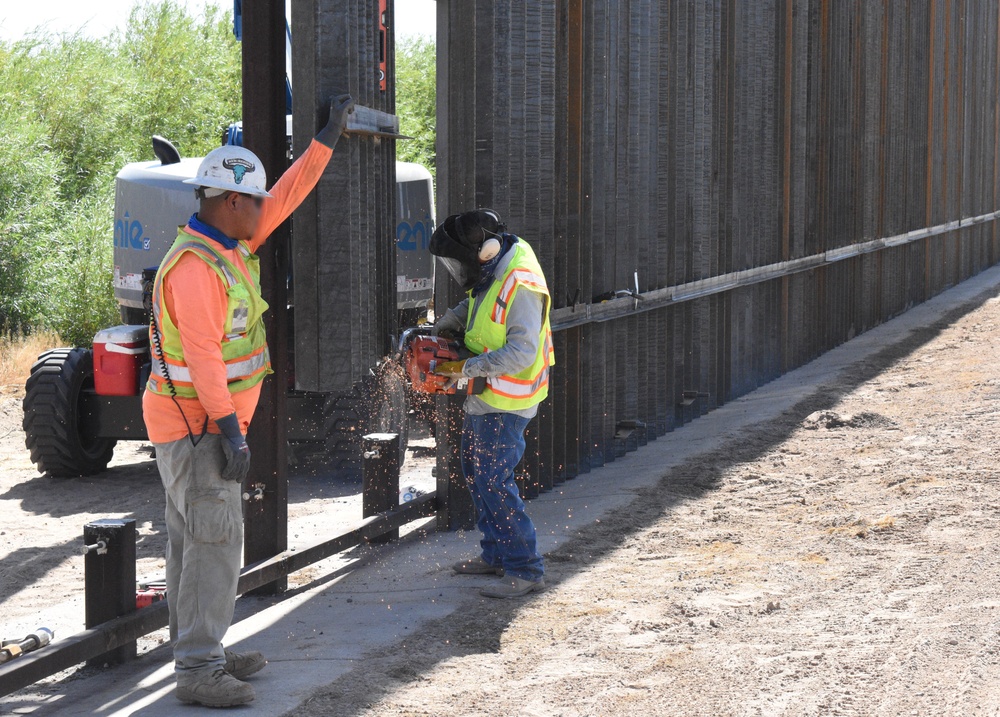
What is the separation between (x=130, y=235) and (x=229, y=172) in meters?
6.24

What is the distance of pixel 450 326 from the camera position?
21.6 ft

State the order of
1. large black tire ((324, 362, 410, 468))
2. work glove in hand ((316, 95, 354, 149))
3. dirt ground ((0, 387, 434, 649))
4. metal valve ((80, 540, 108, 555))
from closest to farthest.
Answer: metal valve ((80, 540, 108, 555)) → work glove in hand ((316, 95, 354, 149)) → dirt ground ((0, 387, 434, 649)) → large black tire ((324, 362, 410, 468))

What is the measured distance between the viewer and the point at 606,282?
948cm

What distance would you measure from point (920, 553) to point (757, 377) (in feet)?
21.8

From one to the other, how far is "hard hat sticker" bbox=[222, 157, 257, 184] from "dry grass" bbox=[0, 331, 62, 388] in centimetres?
1124

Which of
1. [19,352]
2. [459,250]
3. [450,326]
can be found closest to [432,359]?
[450,326]

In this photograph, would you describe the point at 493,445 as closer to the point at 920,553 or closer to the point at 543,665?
the point at 543,665

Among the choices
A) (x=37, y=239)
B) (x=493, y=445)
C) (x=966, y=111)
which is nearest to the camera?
(x=493, y=445)

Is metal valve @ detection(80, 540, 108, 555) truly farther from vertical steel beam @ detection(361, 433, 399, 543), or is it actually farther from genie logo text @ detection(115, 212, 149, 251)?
genie logo text @ detection(115, 212, 149, 251)

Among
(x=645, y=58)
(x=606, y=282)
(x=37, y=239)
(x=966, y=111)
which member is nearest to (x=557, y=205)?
(x=606, y=282)

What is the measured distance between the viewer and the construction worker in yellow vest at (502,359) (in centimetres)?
608

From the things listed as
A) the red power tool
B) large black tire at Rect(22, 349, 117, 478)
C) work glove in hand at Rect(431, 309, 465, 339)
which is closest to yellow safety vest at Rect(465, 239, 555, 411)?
the red power tool

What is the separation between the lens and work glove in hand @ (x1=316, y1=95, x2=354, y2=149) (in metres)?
5.74

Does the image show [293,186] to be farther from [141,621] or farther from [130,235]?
[130,235]
